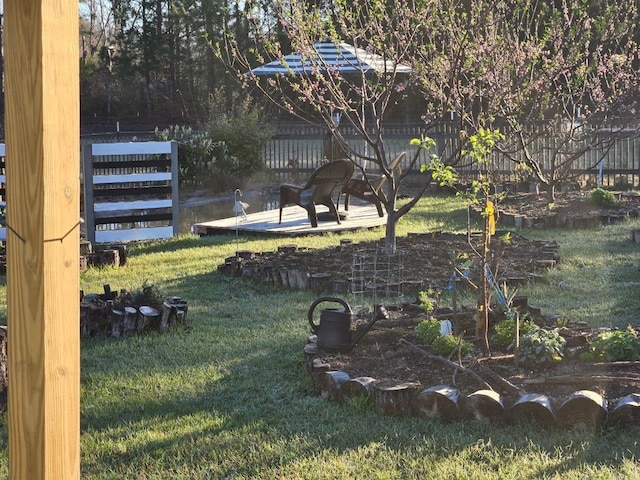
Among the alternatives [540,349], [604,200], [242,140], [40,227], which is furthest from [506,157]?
[40,227]

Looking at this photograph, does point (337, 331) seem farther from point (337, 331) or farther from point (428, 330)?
point (428, 330)

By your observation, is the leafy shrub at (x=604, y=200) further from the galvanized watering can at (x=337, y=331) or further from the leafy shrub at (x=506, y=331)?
the galvanized watering can at (x=337, y=331)

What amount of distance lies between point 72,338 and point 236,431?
1996 mm

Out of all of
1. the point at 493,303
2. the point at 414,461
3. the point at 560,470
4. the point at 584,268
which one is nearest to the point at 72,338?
the point at 414,461

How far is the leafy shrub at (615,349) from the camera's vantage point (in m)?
5.04

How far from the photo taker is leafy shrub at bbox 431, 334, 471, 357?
526 cm

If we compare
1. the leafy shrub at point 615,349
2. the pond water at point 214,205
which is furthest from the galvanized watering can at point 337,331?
the pond water at point 214,205

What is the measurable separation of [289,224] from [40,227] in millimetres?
9635

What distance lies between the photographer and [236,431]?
451cm

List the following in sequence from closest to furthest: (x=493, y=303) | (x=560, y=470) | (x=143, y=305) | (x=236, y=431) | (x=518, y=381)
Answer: (x=560, y=470)
(x=236, y=431)
(x=518, y=381)
(x=493, y=303)
(x=143, y=305)

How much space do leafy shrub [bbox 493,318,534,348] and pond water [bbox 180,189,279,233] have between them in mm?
8450

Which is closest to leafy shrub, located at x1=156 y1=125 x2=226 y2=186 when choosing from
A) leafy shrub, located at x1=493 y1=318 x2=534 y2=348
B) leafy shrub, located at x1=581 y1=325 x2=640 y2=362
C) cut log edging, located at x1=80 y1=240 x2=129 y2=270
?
cut log edging, located at x1=80 y1=240 x2=129 y2=270

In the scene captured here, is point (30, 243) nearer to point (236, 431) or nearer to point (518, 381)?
point (236, 431)

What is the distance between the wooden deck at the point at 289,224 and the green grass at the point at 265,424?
12.9ft
